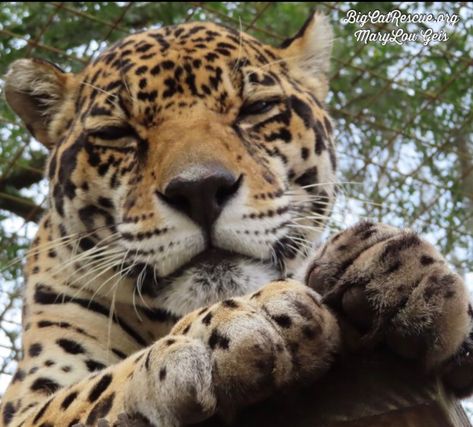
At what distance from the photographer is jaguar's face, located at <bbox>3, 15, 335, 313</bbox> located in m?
3.55

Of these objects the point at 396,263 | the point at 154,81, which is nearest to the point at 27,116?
A: the point at 154,81

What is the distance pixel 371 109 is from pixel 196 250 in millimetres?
3597

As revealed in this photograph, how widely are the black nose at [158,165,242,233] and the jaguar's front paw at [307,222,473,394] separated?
1.01 m

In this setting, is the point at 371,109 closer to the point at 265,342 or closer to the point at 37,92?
the point at 37,92

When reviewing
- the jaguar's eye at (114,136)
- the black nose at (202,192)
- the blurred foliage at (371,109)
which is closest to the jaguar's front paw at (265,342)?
the black nose at (202,192)

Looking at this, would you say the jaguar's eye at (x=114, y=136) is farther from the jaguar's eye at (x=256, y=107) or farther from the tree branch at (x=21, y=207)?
the tree branch at (x=21, y=207)

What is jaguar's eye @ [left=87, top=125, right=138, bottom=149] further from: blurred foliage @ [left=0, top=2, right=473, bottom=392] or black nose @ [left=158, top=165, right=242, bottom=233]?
blurred foliage @ [left=0, top=2, right=473, bottom=392]

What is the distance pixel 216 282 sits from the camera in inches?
139

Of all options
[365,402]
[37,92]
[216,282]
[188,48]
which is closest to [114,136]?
[188,48]

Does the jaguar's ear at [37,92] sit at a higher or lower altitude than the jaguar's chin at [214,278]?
higher

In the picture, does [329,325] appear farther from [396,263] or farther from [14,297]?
[14,297]

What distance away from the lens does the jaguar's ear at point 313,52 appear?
4836 mm

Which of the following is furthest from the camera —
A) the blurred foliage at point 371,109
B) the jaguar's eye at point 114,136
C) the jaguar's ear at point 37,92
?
the blurred foliage at point 371,109

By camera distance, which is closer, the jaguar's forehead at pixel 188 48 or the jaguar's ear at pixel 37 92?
the jaguar's forehead at pixel 188 48
